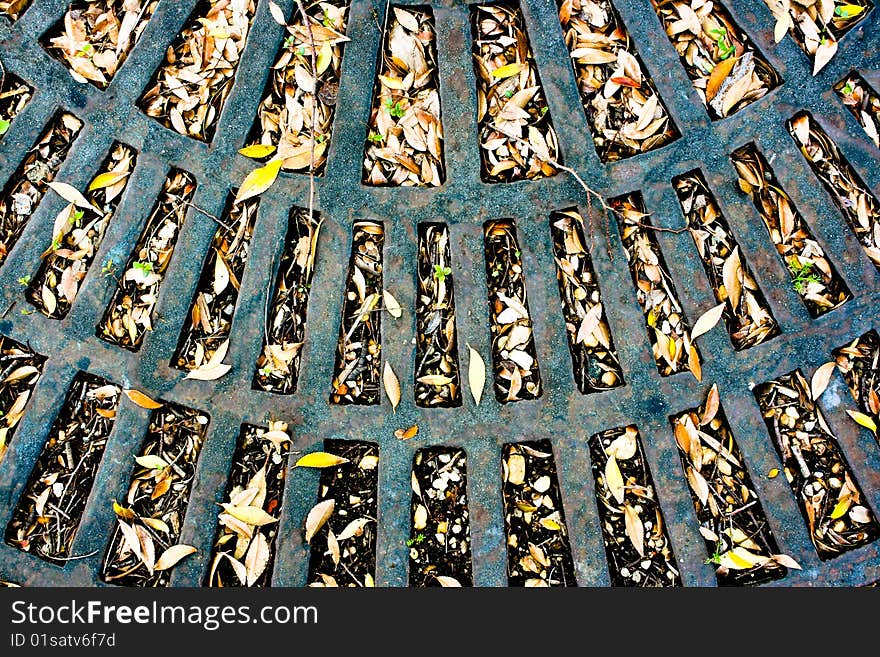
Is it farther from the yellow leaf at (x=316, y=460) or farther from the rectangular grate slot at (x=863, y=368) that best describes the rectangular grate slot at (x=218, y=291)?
the rectangular grate slot at (x=863, y=368)

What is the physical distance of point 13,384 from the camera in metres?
2.03

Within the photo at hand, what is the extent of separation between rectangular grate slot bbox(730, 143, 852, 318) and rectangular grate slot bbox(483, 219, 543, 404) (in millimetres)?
777

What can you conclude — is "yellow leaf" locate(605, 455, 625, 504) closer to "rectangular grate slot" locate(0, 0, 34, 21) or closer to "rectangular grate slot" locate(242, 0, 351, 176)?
"rectangular grate slot" locate(242, 0, 351, 176)

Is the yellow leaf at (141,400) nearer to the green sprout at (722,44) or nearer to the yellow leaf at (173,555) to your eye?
the yellow leaf at (173,555)

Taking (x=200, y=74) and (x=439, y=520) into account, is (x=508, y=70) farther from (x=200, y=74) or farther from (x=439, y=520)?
(x=439, y=520)

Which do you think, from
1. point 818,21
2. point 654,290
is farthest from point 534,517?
point 818,21

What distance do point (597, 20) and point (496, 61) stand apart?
35cm

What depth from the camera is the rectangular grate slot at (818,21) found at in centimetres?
198

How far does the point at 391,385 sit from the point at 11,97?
156 cm

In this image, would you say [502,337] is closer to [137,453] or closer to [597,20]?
[597,20]

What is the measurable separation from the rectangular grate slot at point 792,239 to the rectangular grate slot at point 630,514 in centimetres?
73

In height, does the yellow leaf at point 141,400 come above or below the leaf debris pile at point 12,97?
below

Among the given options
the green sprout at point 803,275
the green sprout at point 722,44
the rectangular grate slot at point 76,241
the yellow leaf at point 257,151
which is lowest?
the green sprout at point 803,275

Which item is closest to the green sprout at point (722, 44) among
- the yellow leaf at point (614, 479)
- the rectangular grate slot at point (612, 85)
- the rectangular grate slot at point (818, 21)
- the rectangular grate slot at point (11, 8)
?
the rectangular grate slot at point (818, 21)
